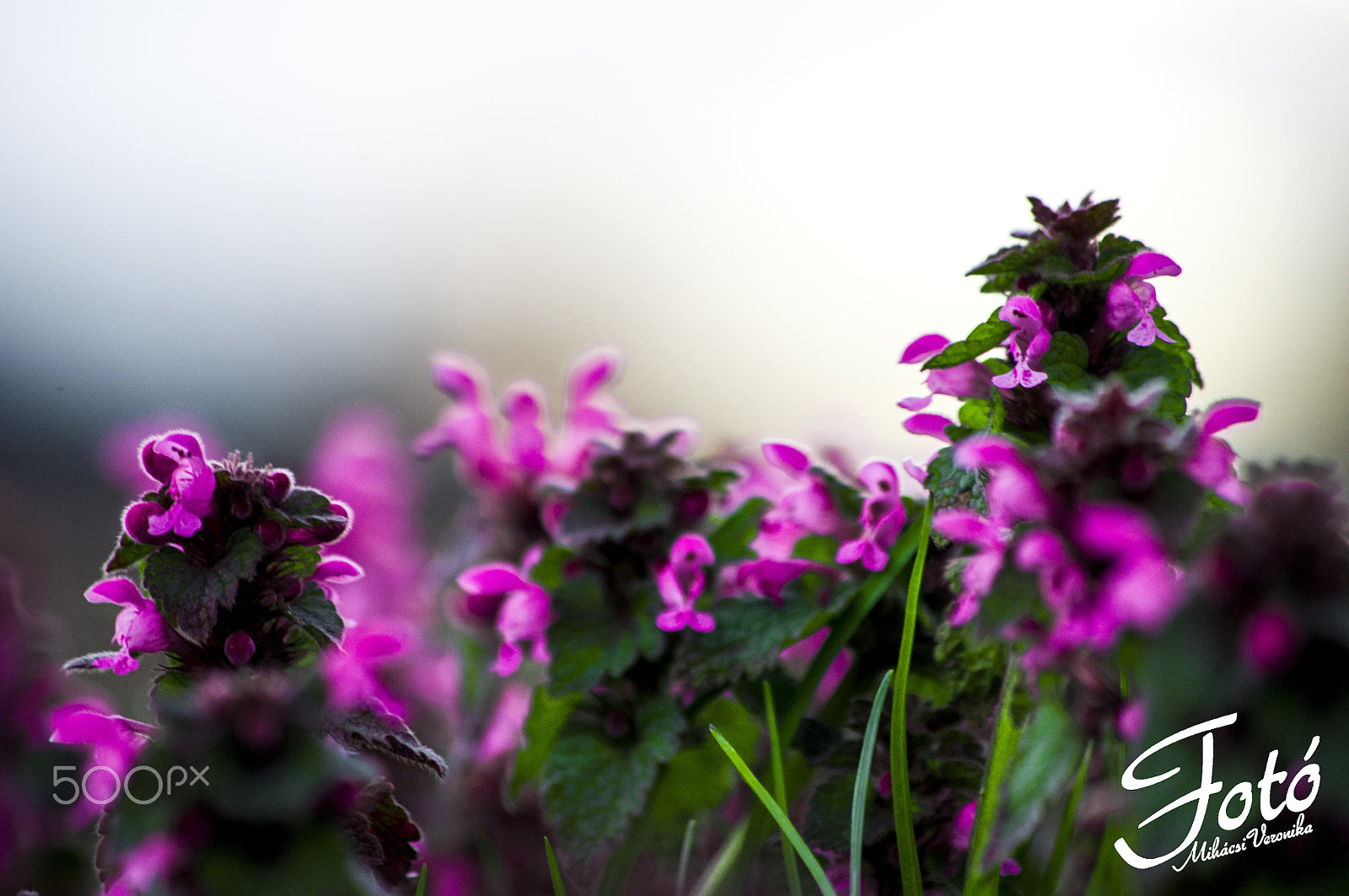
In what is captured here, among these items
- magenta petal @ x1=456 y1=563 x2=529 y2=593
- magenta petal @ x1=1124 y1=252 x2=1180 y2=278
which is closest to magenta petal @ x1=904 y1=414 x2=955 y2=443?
magenta petal @ x1=1124 y1=252 x2=1180 y2=278

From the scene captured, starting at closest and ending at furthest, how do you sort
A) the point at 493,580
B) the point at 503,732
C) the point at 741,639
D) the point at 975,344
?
the point at 975,344
the point at 741,639
the point at 493,580
the point at 503,732

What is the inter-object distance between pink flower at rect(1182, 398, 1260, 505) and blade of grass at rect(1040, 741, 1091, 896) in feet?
0.54

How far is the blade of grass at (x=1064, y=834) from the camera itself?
53cm

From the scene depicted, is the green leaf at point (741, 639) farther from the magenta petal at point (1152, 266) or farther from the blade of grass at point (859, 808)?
the magenta petal at point (1152, 266)

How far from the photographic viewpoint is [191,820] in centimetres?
40

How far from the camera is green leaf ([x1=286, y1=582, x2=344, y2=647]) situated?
55 centimetres

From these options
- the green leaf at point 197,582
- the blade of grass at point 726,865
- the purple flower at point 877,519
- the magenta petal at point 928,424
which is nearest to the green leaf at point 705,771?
the blade of grass at point 726,865

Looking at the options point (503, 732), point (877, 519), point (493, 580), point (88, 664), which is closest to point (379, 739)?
point (88, 664)

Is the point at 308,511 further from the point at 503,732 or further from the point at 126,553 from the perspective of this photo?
the point at 503,732

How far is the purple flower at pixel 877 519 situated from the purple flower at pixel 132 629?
0.46 meters

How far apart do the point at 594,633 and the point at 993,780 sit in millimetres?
343

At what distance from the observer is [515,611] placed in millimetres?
800

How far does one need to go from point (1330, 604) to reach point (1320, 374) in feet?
18.5

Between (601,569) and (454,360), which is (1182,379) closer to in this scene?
(601,569)
